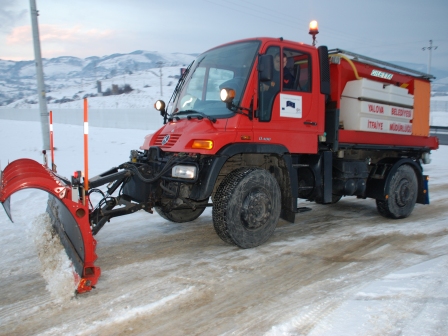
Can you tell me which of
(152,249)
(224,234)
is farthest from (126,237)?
(224,234)

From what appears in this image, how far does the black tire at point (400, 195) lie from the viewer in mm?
6492

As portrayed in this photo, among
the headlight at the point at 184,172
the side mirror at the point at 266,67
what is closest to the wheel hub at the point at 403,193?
the side mirror at the point at 266,67

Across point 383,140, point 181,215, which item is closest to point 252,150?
point 181,215

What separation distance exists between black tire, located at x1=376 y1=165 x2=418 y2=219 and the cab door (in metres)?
1.97

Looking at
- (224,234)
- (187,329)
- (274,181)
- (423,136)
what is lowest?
(187,329)

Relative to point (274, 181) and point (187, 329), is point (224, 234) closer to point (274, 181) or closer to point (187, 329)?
point (274, 181)

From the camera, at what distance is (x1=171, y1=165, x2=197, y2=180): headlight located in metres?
4.33

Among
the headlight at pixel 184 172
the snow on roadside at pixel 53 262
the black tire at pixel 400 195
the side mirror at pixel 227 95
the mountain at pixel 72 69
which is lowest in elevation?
the snow on roadside at pixel 53 262

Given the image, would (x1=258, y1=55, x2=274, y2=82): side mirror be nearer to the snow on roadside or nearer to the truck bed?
the truck bed

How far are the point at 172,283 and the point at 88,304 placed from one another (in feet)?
2.60

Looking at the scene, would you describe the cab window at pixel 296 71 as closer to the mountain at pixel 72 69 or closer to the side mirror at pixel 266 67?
the side mirror at pixel 266 67

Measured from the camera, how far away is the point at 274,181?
195 inches

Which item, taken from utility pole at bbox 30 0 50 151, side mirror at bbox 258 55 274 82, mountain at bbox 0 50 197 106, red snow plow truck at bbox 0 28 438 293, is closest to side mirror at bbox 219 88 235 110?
red snow plow truck at bbox 0 28 438 293

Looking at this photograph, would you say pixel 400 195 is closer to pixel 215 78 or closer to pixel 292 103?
pixel 292 103
